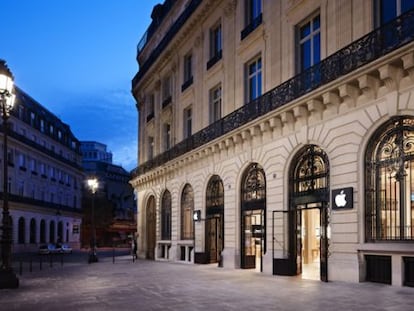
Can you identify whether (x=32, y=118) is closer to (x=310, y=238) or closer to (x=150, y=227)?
(x=150, y=227)

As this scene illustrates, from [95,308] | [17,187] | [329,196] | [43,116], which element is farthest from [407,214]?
[43,116]

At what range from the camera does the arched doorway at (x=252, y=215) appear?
1895cm

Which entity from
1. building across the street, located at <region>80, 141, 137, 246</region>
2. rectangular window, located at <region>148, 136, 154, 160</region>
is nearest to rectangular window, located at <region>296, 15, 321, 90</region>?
rectangular window, located at <region>148, 136, 154, 160</region>

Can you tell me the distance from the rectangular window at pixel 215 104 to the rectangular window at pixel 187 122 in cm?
323

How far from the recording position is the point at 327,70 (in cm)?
1462

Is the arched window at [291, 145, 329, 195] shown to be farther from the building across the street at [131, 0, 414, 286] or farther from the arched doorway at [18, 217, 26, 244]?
the arched doorway at [18, 217, 26, 244]

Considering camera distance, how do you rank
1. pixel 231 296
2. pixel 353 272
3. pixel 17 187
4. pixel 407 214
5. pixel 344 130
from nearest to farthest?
pixel 231 296 → pixel 407 214 → pixel 353 272 → pixel 344 130 → pixel 17 187

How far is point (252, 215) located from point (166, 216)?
11.0 m

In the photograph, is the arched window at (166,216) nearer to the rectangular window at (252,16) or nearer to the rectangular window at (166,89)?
the rectangular window at (166,89)

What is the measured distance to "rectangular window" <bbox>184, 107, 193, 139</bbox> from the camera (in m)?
27.7

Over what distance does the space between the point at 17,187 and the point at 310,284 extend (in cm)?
4562

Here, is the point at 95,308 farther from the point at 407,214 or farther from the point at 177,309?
the point at 407,214

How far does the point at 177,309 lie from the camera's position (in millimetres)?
9578

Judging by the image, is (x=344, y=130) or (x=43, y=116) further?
(x=43, y=116)
